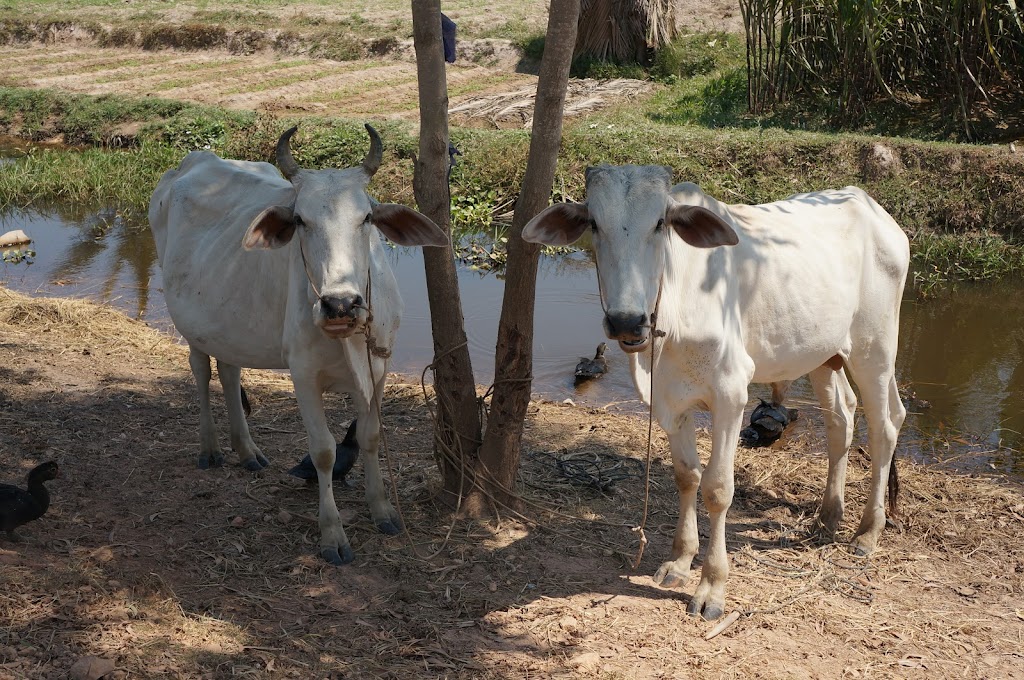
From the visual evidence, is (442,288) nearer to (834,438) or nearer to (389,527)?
A: (389,527)

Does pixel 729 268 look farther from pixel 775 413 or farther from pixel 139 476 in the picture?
pixel 139 476

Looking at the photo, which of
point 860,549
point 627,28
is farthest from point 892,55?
point 860,549

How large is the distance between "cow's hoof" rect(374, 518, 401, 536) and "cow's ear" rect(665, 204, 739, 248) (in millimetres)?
1648

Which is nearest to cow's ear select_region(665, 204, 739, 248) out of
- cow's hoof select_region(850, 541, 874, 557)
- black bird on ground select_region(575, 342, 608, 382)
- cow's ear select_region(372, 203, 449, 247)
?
cow's ear select_region(372, 203, 449, 247)

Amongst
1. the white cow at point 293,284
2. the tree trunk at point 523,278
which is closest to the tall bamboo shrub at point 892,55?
the tree trunk at point 523,278

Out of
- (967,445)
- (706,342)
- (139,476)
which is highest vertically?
(706,342)

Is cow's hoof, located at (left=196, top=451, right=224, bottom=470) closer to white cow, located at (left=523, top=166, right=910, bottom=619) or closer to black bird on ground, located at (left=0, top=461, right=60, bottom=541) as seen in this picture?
black bird on ground, located at (left=0, top=461, right=60, bottom=541)

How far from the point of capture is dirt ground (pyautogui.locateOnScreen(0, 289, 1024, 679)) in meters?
3.23

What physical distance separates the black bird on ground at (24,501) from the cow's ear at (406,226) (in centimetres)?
150

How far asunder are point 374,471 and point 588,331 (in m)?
3.49

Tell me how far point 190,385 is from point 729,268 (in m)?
3.33

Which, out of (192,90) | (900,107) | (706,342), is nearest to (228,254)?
(706,342)

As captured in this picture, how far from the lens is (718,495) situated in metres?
3.61

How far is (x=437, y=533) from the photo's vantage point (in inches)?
160
